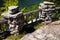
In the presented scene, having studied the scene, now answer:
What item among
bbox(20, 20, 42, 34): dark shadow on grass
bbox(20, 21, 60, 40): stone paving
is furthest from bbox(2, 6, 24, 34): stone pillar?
bbox(20, 21, 60, 40): stone paving

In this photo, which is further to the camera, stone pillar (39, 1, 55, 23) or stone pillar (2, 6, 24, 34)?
stone pillar (39, 1, 55, 23)

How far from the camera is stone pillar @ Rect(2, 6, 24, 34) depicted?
359 inches

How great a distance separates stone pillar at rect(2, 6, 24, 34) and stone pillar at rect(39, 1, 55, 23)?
189 centimetres

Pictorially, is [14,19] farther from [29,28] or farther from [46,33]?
[46,33]

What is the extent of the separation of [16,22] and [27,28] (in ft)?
4.08

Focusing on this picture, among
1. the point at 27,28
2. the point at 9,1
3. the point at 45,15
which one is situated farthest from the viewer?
the point at 9,1

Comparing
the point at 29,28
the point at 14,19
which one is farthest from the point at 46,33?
the point at 14,19

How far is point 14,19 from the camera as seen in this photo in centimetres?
920

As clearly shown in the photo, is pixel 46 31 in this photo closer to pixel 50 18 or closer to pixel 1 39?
pixel 50 18

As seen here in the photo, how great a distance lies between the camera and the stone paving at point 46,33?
9.05 m

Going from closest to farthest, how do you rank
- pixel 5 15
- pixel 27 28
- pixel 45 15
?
pixel 5 15
pixel 27 28
pixel 45 15

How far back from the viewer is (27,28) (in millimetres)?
10258

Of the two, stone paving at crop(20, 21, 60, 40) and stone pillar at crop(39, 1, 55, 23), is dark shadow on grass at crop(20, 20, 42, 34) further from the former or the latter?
stone pillar at crop(39, 1, 55, 23)

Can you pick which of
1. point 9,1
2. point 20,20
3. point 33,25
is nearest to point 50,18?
point 33,25
